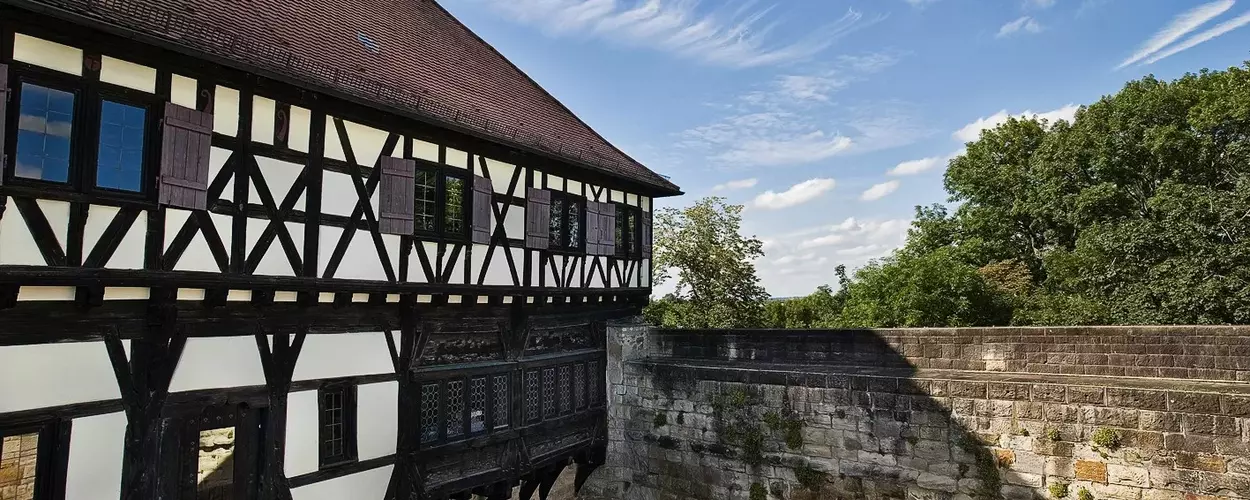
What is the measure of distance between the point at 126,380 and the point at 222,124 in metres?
2.42

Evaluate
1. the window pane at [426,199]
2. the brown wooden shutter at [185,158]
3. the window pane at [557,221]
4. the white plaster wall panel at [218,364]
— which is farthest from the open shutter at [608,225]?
the brown wooden shutter at [185,158]

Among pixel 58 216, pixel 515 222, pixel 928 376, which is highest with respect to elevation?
pixel 515 222

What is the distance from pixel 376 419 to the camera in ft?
26.2

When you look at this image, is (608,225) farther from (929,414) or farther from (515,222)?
(929,414)

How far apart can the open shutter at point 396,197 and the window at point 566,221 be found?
278cm

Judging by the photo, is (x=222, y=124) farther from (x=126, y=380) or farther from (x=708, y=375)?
(x=708, y=375)

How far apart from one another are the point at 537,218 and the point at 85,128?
5.55m

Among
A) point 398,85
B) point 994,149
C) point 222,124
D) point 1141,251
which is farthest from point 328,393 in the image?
point 994,149

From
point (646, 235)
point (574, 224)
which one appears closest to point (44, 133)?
point (574, 224)

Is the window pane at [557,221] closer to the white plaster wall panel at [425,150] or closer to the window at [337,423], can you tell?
the white plaster wall panel at [425,150]

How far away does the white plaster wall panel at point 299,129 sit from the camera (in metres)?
6.88

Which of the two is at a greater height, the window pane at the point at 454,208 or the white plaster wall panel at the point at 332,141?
the white plaster wall panel at the point at 332,141

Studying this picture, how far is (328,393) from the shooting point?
7.55 metres

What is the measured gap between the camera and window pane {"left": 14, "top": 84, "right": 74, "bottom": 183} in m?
5.05
